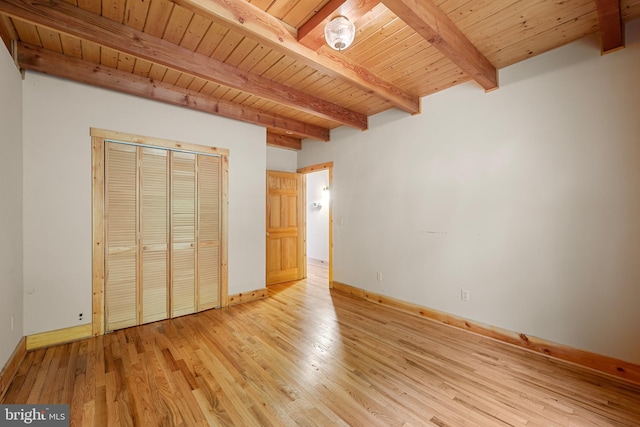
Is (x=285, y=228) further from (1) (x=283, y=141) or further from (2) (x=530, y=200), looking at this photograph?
(2) (x=530, y=200)

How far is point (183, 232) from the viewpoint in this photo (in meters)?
3.47

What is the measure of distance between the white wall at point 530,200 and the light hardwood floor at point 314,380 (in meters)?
0.48

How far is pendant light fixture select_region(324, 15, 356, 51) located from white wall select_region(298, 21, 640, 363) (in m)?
1.92

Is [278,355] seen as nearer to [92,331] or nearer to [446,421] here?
[446,421]

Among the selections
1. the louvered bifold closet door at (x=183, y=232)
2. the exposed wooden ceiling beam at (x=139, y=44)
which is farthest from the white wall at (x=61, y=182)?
the exposed wooden ceiling beam at (x=139, y=44)

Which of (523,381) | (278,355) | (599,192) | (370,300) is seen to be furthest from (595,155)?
(278,355)

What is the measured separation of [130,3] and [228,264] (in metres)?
3.01

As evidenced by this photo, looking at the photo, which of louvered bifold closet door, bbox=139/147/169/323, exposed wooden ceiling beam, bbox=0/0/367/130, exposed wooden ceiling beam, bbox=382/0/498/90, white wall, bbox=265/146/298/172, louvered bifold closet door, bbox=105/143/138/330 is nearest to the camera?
exposed wooden ceiling beam, bbox=382/0/498/90

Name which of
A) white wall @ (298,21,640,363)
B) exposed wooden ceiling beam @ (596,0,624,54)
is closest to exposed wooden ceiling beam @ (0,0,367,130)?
white wall @ (298,21,640,363)

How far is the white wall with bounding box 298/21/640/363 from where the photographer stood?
7.14ft

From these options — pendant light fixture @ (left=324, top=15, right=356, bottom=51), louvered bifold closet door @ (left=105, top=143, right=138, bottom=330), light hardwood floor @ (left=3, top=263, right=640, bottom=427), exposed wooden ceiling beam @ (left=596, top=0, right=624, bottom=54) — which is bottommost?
light hardwood floor @ (left=3, top=263, right=640, bottom=427)

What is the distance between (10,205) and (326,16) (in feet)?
9.74

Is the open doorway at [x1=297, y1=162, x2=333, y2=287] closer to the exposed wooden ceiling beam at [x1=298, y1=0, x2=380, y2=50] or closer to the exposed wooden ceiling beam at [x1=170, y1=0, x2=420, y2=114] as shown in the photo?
the exposed wooden ceiling beam at [x1=170, y1=0, x2=420, y2=114]

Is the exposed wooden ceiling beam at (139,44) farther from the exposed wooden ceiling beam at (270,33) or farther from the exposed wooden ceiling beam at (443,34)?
the exposed wooden ceiling beam at (443,34)
